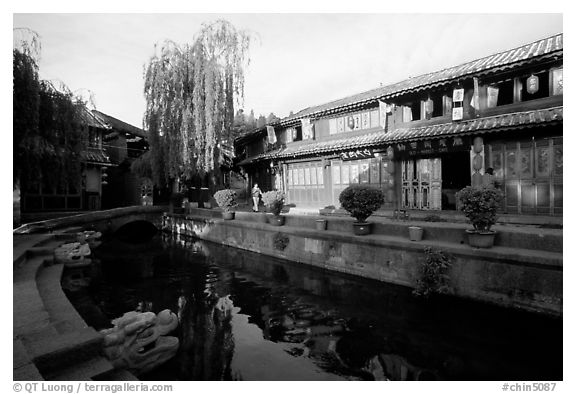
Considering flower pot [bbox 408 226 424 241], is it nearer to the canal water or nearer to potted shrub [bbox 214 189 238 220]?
the canal water

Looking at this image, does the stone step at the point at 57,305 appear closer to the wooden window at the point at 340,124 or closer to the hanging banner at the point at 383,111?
the hanging banner at the point at 383,111

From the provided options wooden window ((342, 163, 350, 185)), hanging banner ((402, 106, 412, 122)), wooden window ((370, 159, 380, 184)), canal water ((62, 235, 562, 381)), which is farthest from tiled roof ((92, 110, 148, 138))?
hanging banner ((402, 106, 412, 122))

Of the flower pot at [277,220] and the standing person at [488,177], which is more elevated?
the standing person at [488,177]

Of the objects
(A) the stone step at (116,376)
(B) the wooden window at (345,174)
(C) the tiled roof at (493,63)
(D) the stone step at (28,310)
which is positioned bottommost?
(A) the stone step at (116,376)

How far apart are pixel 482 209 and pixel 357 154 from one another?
8.57m

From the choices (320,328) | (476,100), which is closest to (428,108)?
(476,100)

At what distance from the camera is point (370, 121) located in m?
15.6

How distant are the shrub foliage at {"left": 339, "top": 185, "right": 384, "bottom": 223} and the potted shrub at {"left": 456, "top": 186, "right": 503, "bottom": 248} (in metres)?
2.51

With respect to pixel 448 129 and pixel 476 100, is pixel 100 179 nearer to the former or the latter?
pixel 448 129

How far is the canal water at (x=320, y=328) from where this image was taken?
480cm

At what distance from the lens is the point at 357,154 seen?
1511cm

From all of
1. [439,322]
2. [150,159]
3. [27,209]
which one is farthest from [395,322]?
[27,209]

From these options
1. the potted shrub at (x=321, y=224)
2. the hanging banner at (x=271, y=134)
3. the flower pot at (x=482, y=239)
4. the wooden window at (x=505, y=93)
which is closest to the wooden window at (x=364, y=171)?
the potted shrub at (x=321, y=224)

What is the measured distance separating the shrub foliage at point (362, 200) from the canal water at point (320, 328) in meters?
2.07
